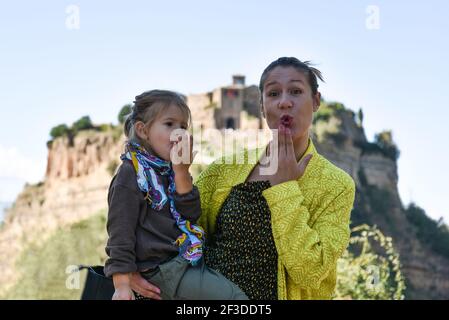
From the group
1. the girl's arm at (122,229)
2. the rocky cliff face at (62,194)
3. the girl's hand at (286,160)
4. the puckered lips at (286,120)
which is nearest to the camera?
the girl's arm at (122,229)

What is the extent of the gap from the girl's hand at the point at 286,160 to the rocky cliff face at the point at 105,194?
43220 millimetres

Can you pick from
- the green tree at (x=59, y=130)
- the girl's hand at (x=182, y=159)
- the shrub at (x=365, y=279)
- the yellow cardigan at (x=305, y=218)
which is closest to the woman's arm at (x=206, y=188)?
the yellow cardigan at (x=305, y=218)

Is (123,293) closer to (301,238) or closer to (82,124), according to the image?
(301,238)

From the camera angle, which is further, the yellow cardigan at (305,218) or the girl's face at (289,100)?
the girl's face at (289,100)

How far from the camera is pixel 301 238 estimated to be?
3182 mm

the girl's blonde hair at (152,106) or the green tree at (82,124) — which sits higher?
the green tree at (82,124)

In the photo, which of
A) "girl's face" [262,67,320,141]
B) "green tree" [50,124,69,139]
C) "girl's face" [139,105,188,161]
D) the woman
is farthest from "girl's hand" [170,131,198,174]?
"green tree" [50,124,69,139]

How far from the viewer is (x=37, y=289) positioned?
41438mm

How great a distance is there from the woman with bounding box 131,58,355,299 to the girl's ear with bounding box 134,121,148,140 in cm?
47

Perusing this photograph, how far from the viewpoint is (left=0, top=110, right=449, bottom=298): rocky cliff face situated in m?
48.2

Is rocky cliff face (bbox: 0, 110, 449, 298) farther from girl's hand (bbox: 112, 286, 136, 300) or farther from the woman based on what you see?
girl's hand (bbox: 112, 286, 136, 300)

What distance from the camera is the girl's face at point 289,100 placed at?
11.1ft

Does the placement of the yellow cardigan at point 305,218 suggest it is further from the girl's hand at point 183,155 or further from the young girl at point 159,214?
the girl's hand at point 183,155
